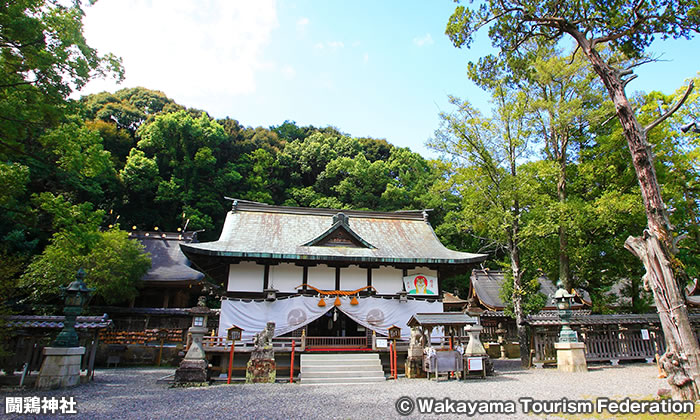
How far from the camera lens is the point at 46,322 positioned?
33.7 ft

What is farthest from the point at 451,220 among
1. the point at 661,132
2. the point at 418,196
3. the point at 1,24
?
the point at 1,24

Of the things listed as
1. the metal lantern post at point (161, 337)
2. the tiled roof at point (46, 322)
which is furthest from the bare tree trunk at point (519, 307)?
the metal lantern post at point (161, 337)

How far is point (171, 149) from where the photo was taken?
3425 cm

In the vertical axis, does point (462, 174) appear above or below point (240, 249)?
above

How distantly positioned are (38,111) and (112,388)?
309 inches

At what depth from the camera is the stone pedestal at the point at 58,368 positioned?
9164 millimetres

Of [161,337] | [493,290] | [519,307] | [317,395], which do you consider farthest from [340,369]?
[493,290]

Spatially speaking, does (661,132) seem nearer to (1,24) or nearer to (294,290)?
(294,290)

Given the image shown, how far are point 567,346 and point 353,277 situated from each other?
27.2 ft

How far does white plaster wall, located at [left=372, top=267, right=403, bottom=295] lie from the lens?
15.9 meters

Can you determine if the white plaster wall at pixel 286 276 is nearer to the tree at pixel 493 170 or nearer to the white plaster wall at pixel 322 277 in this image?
the white plaster wall at pixel 322 277

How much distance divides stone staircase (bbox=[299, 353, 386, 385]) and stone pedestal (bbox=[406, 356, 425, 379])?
2.96ft

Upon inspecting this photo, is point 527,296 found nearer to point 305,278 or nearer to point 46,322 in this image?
point 305,278

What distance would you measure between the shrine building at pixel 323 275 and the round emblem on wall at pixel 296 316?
1.5 inches
